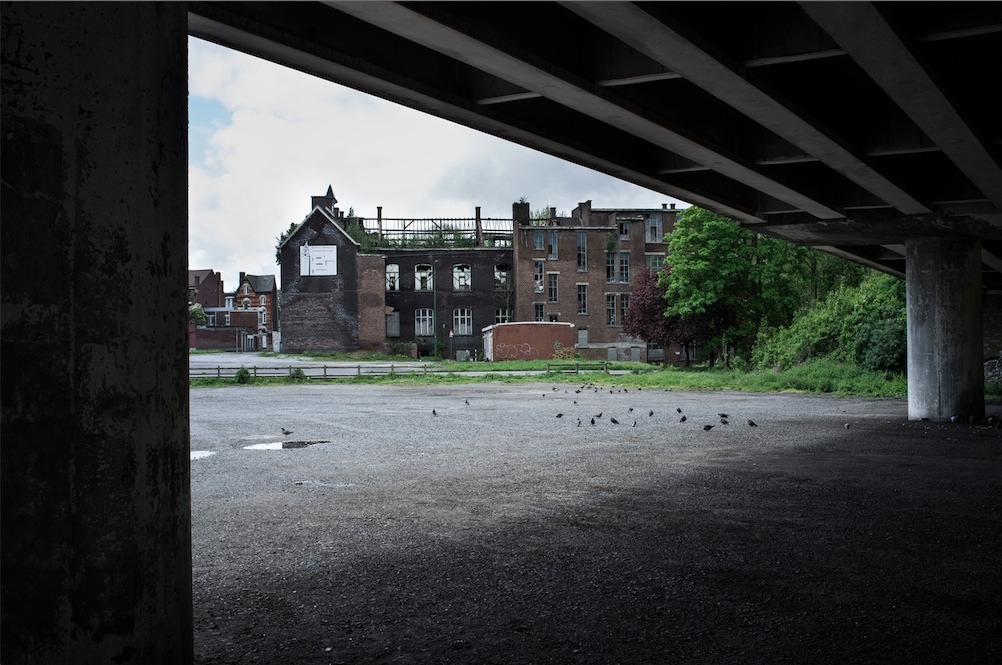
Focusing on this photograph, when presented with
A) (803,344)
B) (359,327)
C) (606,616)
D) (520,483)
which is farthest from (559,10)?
(359,327)

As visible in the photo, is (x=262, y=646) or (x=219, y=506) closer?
(x=262, y=646)

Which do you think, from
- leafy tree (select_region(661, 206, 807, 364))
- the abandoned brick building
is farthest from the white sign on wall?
leafy tree (select_region(661, 206, 807, 364))

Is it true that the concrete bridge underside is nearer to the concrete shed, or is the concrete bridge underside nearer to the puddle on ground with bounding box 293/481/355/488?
the puddle on ground with bounding box 293/481/355/488

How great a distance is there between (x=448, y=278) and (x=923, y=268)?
166 feet

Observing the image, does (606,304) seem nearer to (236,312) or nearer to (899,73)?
(899,73)

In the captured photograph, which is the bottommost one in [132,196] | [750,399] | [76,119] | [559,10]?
[750,399]

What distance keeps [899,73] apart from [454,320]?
58322mm

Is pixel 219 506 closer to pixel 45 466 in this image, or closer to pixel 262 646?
pixel 262 646

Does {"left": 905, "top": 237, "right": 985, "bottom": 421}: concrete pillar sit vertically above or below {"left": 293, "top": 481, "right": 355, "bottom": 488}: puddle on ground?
above

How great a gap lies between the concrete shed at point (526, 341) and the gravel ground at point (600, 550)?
1699 inches

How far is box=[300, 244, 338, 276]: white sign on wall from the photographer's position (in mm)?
64375

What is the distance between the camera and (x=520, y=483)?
33.3 ft

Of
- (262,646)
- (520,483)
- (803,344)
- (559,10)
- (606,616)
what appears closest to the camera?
(262,646)

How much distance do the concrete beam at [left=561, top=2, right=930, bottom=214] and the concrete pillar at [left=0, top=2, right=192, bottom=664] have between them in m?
4.16
